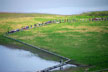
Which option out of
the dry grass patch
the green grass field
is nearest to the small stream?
the green grass field

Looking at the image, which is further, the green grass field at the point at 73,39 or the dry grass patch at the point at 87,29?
the dry grass patch at the point at 87,29

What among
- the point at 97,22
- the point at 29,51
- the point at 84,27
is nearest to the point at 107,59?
the point at 29,51

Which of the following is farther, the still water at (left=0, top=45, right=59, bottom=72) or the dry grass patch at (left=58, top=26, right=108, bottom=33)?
the dry grass patch at (left=58, top=26, right=108, bottom=33)

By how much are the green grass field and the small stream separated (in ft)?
9.71

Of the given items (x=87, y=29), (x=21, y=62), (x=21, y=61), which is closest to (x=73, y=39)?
(x=87, y=29)

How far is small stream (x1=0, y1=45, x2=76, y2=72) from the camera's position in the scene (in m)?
25.3

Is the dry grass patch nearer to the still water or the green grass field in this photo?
the green grass field

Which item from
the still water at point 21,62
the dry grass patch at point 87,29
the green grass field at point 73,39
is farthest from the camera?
the dry grass patch at point 87,29

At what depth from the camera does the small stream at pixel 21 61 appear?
25.3m

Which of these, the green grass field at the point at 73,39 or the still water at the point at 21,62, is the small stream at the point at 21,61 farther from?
the green grass field at the point at 73,39

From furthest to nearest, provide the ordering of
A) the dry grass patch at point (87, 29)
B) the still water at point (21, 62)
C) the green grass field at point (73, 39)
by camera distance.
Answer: the dry grass patch at point (87, 29), the green grass field at point (73, 39), the still water at point (21, 62)

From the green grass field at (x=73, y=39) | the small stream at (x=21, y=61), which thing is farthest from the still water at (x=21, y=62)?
the green grass field at (x=73, y=39)

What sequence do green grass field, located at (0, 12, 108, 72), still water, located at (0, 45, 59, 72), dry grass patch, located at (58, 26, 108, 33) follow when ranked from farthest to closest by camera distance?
dry grass patch, located at (58, 26, 108, 33), green grass field, located at (0, 12, 108, 72), still water, located at (0, 45, 59, 72)

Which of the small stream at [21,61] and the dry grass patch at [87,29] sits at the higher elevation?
the dry grass patch at [87,29]
